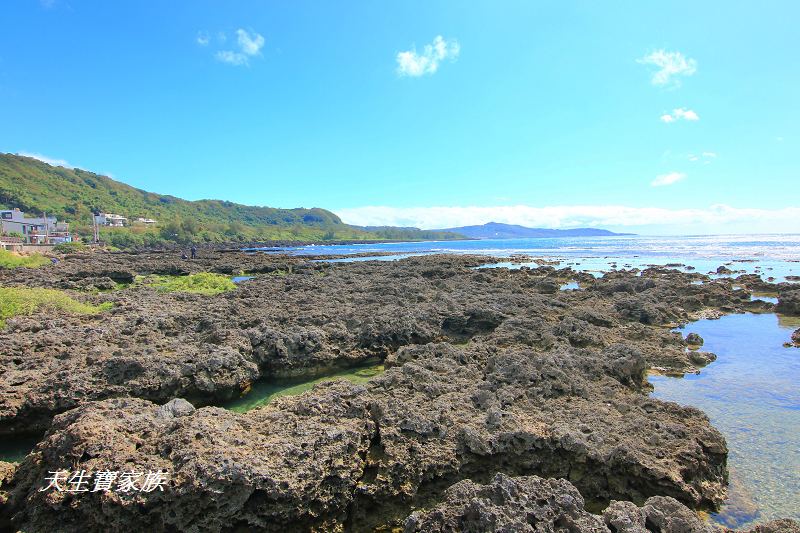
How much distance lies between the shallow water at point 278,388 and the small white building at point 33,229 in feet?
327

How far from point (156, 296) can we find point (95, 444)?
17.7m

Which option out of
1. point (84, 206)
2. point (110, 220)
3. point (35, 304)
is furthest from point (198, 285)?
point (84, 206)

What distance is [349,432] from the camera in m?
7.24

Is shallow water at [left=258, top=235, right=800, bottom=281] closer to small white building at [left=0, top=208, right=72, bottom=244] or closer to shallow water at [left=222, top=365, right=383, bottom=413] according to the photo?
shallow water at [left=222, top=365, right=383, bottom=413]

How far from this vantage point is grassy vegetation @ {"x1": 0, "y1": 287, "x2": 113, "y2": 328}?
1612 cm

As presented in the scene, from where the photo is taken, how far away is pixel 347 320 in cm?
1616

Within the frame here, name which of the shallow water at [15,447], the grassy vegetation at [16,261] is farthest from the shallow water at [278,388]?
the grassy vegetation at [16,261]

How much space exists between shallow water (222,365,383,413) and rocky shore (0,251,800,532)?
0.29 meters

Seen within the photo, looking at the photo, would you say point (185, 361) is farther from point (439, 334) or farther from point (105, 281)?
point (105, 281)

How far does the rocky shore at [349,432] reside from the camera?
5.78 metres

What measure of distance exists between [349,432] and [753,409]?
35.8 feet

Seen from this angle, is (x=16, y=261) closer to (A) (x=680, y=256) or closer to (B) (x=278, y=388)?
(B) (x=278, y=388)

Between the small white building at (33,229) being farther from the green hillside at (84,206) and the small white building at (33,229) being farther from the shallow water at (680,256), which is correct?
the shallow water at (680,256)

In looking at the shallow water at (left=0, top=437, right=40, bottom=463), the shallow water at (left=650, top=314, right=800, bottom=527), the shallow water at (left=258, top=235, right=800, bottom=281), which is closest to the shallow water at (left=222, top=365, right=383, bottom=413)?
the shallow water at (left=0, top=437, right=40, bottom=463)
